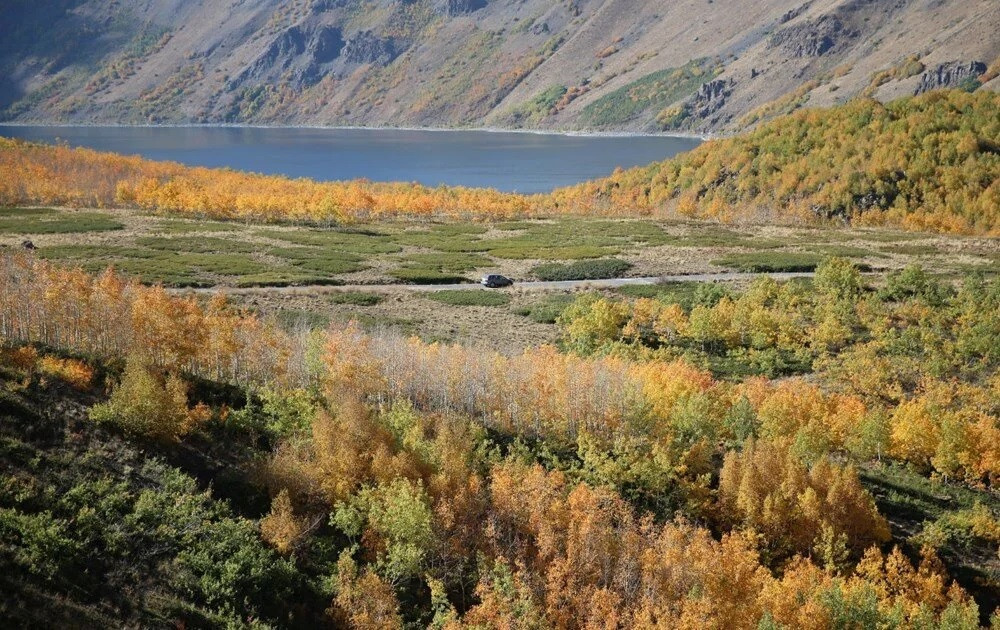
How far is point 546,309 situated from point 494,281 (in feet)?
45.3

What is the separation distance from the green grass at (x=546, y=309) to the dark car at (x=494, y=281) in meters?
7.28

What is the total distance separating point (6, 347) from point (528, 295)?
55.2 metres

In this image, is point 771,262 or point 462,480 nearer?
point 462,480

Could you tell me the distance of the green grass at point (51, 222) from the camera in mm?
112375

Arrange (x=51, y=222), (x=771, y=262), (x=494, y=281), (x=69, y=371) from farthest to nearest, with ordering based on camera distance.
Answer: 1. (x=51, y=222)
2. (x=771, y=262)
3. (x=494, y=281)
4. (x=69, y=371)

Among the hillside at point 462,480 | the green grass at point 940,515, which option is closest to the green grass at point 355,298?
the hillside at point 462,480

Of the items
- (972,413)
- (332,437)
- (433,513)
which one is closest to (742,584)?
(433,513)

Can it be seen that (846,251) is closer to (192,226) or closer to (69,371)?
(69,371)

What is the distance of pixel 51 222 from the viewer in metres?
119

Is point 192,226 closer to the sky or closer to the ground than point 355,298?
closer to the sky

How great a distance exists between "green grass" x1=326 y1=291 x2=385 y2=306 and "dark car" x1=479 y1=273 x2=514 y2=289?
43.2 ft

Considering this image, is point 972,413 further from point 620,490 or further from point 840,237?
point 840,237

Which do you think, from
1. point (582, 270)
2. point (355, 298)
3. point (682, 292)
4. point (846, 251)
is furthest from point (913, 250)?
point (355, 298)

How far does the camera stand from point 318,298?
87000 mm
